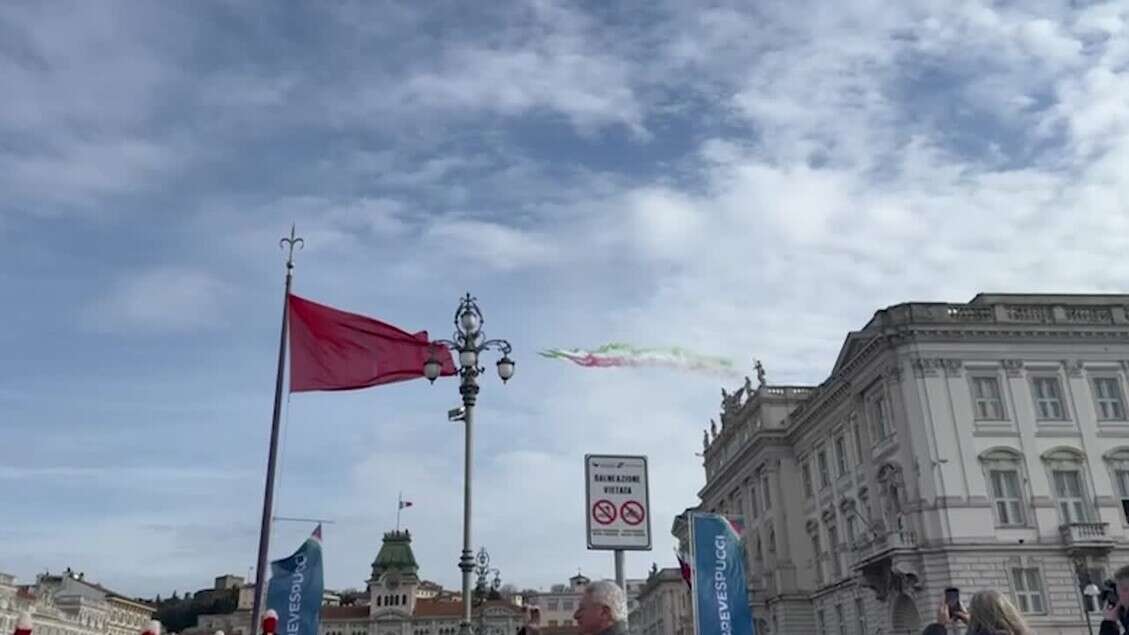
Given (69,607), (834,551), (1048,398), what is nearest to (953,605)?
(1048,398)

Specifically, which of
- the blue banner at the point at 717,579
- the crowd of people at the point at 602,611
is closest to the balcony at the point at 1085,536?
the blue banner at the point at 717,579

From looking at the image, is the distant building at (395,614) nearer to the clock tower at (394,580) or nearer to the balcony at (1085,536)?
the clock tower at (394,580)

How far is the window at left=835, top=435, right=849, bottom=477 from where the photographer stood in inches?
1841

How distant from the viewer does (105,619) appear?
11350cm

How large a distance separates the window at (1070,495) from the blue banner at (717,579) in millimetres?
25903

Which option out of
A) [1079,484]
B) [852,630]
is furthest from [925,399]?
[852,630]

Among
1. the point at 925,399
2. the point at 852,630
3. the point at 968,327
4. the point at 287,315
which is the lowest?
the point at 852,630

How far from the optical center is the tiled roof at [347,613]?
404ft

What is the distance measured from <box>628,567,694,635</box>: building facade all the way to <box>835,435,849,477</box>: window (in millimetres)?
37526

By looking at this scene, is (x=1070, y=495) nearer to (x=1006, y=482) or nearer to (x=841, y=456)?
(x=1006, y=482)

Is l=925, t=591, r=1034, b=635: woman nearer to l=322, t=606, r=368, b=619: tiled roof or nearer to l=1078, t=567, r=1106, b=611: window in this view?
l=1078, t=567, r=1106, b=611: window

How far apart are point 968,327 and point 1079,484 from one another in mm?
7624

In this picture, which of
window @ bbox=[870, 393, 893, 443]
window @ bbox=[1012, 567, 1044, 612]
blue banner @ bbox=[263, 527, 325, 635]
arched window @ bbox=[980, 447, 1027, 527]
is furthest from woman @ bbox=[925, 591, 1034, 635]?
window @ bbox=[870, 393, 893, 443]

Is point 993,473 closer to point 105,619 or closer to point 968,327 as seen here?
point 968,327
